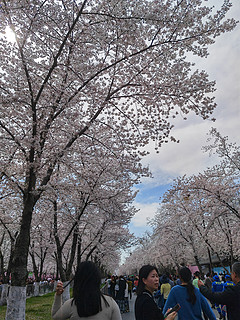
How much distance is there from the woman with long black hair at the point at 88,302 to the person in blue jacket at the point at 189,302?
5.20 feet

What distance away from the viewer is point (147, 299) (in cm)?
260

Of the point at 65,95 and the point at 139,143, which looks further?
the point at 139,143

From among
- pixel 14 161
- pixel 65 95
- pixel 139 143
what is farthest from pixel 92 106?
pixel 14 161

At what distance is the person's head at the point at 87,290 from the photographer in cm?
219

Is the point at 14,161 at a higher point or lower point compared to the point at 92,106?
lower

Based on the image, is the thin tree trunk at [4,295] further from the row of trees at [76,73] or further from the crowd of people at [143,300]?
the crowd of people at [143,300]

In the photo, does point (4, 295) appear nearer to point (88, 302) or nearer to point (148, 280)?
point (148, 280)

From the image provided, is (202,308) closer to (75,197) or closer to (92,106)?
(92,106)

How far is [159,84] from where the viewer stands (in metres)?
8.24

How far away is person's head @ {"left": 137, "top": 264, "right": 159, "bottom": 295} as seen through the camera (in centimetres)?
281

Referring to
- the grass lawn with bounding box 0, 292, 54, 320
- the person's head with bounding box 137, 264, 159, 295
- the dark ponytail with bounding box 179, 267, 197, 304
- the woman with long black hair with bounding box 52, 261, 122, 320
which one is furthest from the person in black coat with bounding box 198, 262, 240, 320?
the grass lawn with bounding box 0, 292, 54, 320

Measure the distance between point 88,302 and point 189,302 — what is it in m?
1.94

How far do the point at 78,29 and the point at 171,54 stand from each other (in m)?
2.82

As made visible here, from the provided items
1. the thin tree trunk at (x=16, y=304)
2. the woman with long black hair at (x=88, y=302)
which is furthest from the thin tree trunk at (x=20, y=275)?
the woman with long black hair at (x=88, y=302)
